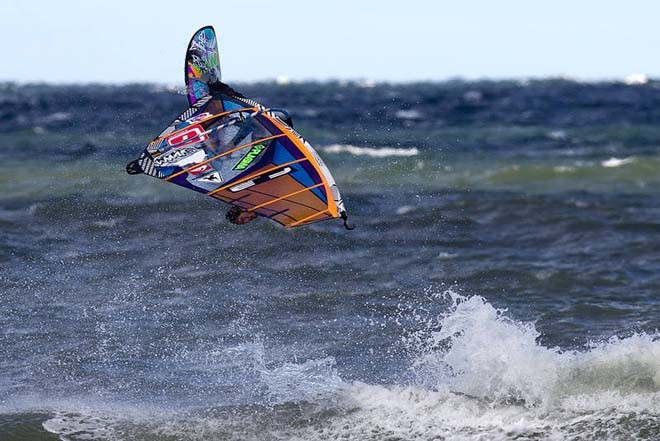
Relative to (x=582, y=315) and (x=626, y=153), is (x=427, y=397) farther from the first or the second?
(x=626, y=153)

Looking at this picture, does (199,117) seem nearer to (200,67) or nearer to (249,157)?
(249,157)

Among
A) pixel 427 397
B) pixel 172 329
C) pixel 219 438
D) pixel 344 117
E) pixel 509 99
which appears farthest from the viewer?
pixel 509 99

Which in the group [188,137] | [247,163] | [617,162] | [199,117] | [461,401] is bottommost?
[461,401]

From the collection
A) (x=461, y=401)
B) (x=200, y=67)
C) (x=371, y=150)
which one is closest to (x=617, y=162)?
(x=371, y=150)

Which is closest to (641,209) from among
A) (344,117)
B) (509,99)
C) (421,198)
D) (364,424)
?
(421,198)

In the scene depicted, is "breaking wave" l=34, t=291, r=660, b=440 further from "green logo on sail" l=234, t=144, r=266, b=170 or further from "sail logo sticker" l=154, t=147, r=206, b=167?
"sail logo sticker" l=154, t=147, r=206, b=167

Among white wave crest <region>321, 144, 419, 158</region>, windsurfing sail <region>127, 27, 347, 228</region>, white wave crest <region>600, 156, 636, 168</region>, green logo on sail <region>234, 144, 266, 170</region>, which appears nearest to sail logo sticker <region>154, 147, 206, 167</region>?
windsurfing sail <region>127, 27, 347, 228</region>

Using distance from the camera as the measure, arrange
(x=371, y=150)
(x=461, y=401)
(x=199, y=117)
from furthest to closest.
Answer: (x=371, y=150), (x=199, y=117), (x=461, y=401)

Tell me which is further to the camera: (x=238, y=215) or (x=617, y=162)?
(x=617, y=162)

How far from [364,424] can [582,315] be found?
11.7ft

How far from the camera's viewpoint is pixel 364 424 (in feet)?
22.9

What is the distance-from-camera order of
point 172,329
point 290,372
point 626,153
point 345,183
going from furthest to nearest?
point 626,153, point 345,183, point 172,329, point 290,372

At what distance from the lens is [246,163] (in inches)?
312

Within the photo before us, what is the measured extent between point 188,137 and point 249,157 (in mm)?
496
